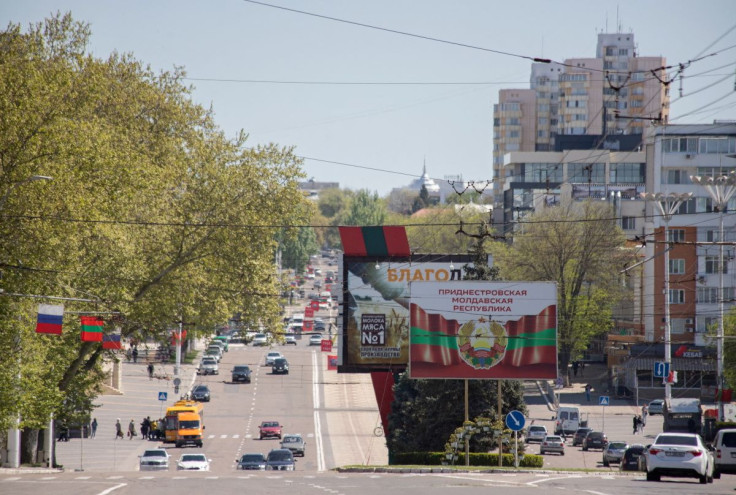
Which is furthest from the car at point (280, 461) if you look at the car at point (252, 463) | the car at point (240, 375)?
the car at point (240, 375)

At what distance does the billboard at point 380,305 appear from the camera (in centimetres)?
5031

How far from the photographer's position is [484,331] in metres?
41.4

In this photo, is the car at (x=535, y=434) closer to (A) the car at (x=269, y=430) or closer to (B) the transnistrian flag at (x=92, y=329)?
(A) the car at (x=269, y=430)

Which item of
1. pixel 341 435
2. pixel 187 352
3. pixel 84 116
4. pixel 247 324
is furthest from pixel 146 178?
pixel 187 352

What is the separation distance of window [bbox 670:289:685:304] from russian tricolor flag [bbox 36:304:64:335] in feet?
196

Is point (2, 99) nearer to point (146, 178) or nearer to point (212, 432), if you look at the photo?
point (146, 178)

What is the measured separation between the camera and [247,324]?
4506cm

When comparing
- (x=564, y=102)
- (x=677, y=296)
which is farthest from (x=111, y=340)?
(x=564, y=102)

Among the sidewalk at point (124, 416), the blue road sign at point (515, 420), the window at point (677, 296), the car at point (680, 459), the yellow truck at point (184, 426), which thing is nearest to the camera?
the car at point (680, 459)

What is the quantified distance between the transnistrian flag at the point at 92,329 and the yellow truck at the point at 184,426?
23872 millimetres

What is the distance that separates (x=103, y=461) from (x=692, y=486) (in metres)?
32.9

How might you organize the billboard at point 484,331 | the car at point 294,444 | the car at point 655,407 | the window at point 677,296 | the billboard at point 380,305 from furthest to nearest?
the window at point 677,296, the car at point 655,407, the car at point 294,444, the billboard at point 380,305, the billboard at point 484,331

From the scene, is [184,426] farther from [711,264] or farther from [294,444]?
[711,264]

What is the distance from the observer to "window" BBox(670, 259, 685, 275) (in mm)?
83125
